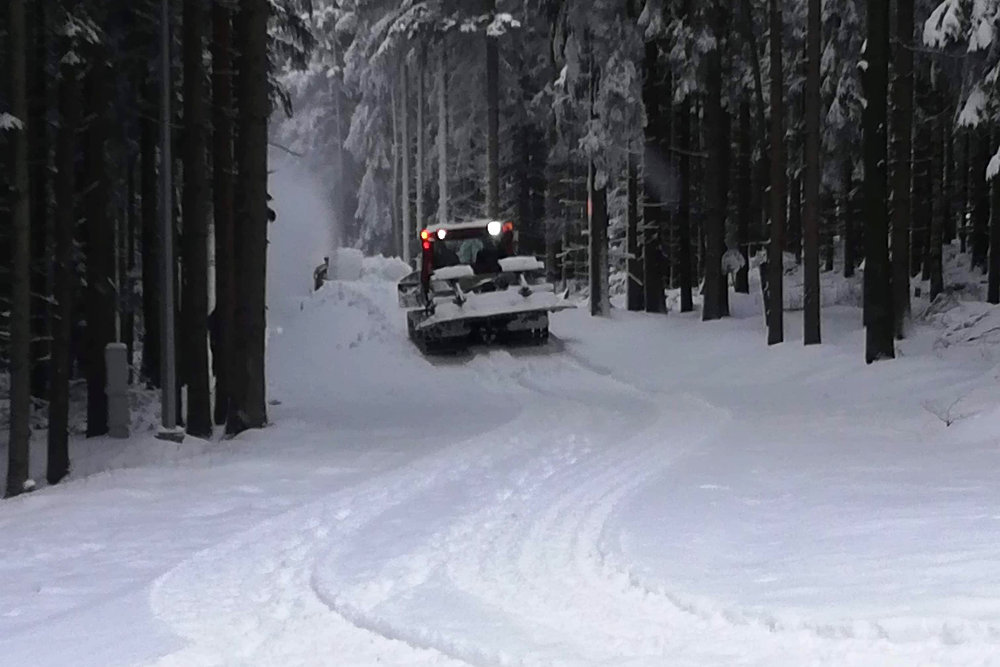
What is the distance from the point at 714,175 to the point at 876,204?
7.89 meters

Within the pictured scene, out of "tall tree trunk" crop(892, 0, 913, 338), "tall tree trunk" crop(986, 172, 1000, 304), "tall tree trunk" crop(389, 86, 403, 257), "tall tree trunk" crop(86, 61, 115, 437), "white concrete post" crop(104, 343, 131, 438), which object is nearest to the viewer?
"tall tree trunk" crop(86, 61, 115, 437)

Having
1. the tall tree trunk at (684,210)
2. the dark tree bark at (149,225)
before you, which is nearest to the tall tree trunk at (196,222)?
the dark tree bark at (149,225)

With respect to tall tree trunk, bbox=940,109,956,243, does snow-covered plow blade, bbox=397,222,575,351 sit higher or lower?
lower

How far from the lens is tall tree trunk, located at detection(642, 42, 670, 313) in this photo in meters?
26.2

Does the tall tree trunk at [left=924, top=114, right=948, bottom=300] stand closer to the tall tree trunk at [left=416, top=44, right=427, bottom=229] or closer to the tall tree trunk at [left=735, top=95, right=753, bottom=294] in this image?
the tall tree trunk at [left=735, top=95, right=753, bottom=294]

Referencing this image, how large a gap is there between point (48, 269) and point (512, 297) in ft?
31.3

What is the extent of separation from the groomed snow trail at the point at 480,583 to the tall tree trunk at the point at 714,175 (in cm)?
1195

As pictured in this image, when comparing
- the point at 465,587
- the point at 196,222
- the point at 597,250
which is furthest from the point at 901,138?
the point at 465,587

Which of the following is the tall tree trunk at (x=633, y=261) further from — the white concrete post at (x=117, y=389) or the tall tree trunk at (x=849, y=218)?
the white concrete post at (x=117, y=389)

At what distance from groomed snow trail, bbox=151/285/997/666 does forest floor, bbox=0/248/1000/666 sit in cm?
3

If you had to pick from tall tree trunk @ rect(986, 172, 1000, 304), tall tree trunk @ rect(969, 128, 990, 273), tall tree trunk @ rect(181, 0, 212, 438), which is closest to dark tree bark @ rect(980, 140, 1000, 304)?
tall tree trunk @ rect(986, 172, 1000, 304)

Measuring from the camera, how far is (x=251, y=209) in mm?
14789

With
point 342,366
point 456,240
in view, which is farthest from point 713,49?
point 342,366

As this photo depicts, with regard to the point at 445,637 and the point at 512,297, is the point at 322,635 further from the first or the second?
the point at 512,297
